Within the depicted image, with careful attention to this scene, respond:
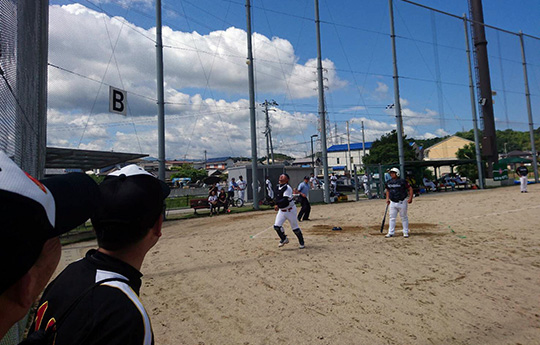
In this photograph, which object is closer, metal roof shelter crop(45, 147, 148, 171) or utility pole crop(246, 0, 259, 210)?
metal roof shelter crop(45, 147, 148, 171)

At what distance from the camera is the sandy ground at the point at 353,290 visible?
13.4ft


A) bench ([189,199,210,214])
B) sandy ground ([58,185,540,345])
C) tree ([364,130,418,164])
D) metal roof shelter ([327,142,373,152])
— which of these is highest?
metal roof shelter ([327,142,373,152])

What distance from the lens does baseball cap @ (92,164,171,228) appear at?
1487 mm

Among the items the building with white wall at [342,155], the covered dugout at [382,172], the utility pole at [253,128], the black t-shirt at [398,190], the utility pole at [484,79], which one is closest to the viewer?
the black t-shirt at [398,190]

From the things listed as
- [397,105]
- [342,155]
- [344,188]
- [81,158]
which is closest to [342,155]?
[342,155]

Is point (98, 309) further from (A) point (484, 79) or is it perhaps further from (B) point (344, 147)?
(B) point (344, 147)

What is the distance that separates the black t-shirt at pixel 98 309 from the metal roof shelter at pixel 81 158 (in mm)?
12443

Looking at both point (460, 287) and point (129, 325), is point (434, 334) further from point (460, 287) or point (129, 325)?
point (129, 325)

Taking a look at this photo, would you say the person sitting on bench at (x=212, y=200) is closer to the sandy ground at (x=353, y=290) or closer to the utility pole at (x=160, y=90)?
the utility pole at (x=160, y=90)

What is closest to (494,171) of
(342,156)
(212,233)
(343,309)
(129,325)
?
(212,233)

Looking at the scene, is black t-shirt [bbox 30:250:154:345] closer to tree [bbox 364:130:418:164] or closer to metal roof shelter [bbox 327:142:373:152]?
tree [bbox 364:130:418:164]

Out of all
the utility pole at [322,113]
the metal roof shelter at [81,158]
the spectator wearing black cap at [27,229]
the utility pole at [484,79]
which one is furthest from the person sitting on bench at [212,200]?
the utility pole at [484,79]

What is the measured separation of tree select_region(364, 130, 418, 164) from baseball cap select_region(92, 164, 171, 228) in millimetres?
47246

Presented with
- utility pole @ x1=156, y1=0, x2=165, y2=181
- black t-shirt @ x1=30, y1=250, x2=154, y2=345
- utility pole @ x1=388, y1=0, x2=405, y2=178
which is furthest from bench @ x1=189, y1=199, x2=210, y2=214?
black t-shirt @ x1=30, y1=250, x2=154, y2=345
